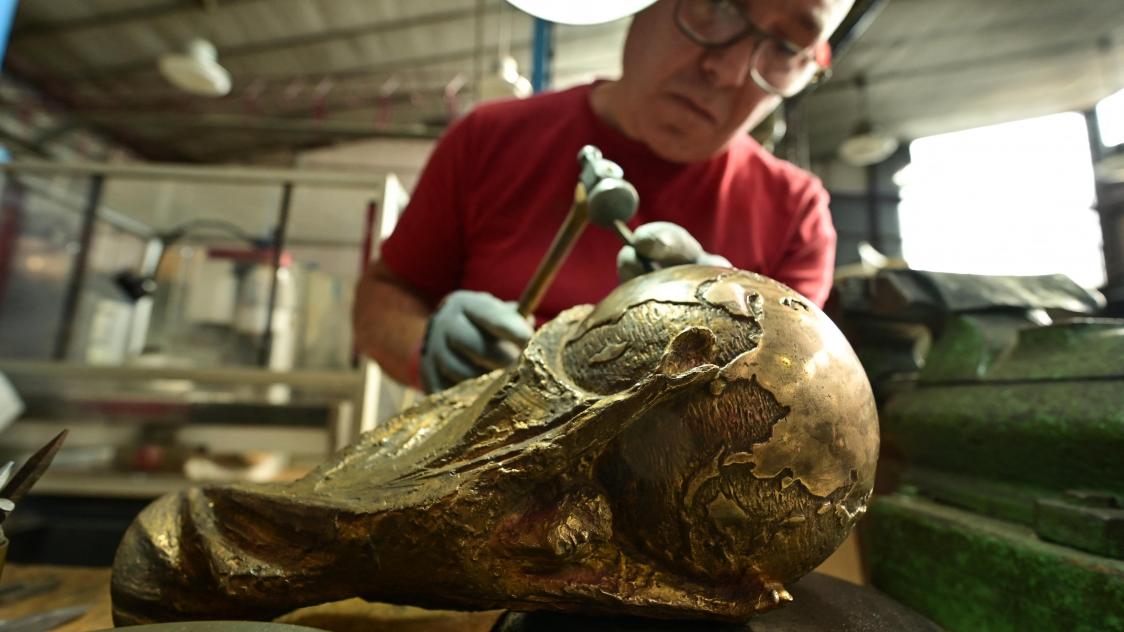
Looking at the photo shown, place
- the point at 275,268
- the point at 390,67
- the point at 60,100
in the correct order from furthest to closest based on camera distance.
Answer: the point at 60,100 → the point at 390,67 → the point at 275,268

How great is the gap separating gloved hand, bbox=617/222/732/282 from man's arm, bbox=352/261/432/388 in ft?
1.84

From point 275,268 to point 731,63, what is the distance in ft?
6.07

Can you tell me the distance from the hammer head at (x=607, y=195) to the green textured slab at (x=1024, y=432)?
0.65m

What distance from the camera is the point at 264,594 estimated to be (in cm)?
60

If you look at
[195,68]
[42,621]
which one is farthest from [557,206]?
[195,68]

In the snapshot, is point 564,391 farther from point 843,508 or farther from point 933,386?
point 933,386

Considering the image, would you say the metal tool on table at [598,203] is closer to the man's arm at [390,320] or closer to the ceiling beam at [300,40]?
the man's arm at [390,320]

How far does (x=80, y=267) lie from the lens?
225 cm

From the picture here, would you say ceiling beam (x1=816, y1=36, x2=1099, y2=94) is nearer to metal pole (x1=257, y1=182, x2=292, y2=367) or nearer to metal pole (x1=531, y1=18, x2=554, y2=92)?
metal pole (x1=531, y1=18, x2=554, y2=92)

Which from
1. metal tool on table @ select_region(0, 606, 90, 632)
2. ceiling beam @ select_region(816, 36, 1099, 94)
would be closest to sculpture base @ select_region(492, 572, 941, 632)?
metal tool on table @ select_region(0, 606, 90, 632)

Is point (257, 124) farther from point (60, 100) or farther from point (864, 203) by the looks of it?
point (864, 203)

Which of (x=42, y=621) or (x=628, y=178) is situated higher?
(x=628, y=178)

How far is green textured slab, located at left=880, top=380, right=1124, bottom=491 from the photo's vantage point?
0.73m

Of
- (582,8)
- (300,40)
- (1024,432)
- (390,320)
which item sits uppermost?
(300,40)
